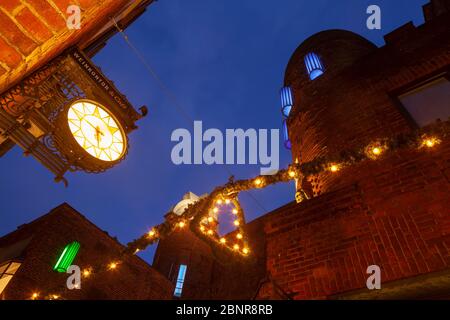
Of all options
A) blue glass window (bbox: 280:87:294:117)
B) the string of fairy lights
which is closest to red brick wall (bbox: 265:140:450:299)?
the string of fairy lights

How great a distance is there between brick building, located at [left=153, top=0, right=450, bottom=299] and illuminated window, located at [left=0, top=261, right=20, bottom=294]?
31.1 feet

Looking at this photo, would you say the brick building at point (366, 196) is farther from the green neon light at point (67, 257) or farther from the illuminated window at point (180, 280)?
the illuminated window at point (180, 280)

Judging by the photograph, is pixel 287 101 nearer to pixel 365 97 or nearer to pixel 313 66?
pixel 313 66

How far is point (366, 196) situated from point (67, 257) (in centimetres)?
1363

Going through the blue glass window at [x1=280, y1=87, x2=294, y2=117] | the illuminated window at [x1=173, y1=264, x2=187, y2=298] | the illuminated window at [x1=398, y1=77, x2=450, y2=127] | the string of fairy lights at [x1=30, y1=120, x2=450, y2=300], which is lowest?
the string of fairy lights at [x1=30, y1=120, x2=450, y2=300]

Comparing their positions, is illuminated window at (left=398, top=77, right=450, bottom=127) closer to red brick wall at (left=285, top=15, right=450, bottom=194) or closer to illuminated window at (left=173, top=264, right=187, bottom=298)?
red brick wall at (left=285, top=15, right=450, bottom=194)

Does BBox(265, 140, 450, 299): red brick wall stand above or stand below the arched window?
below

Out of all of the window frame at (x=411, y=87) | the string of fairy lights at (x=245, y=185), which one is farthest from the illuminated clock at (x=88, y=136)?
the window frame at (x=411, y=87)

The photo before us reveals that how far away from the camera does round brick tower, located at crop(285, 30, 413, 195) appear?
4715 millimetres

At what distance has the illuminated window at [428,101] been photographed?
4.54 metres

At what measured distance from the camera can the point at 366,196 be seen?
12.3ft

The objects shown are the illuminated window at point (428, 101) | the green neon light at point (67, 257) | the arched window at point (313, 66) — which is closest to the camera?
the illuminated window at point (428, 101)

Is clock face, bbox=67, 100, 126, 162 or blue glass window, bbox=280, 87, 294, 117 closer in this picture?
clock face, bbox=67, 100, 126, 162
